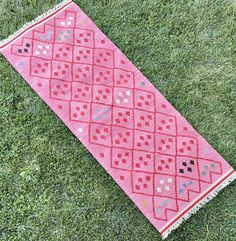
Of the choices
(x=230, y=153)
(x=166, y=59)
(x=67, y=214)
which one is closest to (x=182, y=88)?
(x=166, y=59)

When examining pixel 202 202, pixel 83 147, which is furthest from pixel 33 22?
pixel 202 202

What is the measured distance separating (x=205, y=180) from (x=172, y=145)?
209mm

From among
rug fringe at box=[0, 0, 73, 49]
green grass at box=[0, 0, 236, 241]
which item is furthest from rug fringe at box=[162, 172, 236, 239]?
rug fringe at box=[0, 0, 73, 49]

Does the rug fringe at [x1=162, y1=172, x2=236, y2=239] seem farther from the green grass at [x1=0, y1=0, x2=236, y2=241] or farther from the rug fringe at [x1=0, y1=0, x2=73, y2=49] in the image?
the rug fringe at [x1=0, y1=0, x2=73, y2=49]

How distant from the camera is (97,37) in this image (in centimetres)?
235

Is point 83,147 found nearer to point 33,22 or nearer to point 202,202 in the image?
point 202,202

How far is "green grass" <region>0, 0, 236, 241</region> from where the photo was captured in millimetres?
1985

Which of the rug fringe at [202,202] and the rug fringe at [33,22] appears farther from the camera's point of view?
the rug fringe at [33,22]

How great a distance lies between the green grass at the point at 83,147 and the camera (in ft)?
6.51

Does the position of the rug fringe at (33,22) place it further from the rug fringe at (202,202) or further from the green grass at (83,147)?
the rug fringe at (202,202)

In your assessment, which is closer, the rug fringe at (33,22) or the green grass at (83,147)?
the green grass at (83,147)

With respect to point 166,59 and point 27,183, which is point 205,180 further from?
point 27,183

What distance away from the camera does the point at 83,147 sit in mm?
2113

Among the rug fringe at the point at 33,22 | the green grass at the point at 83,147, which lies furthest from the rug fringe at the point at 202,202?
the rug fringe at the point at 33,22
